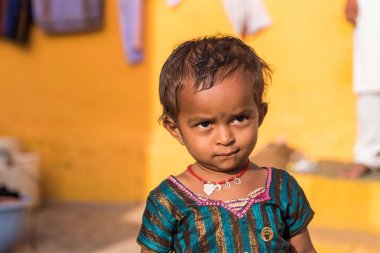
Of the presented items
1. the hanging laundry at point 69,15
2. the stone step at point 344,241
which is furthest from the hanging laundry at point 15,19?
the stone step at point 344,241

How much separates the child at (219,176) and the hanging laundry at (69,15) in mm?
4177

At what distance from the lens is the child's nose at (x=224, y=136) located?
6.08ft

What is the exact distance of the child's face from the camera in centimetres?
186

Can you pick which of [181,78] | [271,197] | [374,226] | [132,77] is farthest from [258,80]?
[132,77]

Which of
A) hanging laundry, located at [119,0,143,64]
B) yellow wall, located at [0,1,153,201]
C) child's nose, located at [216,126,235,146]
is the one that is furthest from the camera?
yellow wall, located at [0,1,153,201]

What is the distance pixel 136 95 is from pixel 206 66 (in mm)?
4272

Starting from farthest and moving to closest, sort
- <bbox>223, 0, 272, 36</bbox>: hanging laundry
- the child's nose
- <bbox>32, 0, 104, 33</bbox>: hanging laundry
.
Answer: <bbox>32, 0, 104, 33</bbox>: hanging laundry, <bbox>223, 0, 272, 36</bbox>: hanging laundry, the child's nose

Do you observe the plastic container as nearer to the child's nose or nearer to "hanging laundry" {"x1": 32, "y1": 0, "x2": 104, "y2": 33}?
"hanging laundry" {"x1": 32, "y1": 0, "x2": 104, "y2": 33}

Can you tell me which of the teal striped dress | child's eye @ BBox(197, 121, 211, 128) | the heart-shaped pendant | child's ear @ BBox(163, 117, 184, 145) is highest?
child's eye @ BBox(197, 121, 211, 128)

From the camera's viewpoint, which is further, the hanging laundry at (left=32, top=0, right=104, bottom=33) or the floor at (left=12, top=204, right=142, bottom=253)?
the hanging laundry at (left=32, top=0, right=104, bottom=33)

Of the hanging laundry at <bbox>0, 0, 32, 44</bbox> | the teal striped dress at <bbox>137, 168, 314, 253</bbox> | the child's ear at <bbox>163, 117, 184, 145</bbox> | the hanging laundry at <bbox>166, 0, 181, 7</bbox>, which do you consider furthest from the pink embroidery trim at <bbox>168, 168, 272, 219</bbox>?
the hanging laundry at <bbox>0, 0, 32, 44</bbox>

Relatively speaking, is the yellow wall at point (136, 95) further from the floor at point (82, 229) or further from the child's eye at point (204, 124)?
the child's eye at point (204, 124)

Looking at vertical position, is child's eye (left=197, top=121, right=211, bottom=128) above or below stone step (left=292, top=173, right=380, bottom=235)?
above

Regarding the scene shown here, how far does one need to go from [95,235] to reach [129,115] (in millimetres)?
1376
